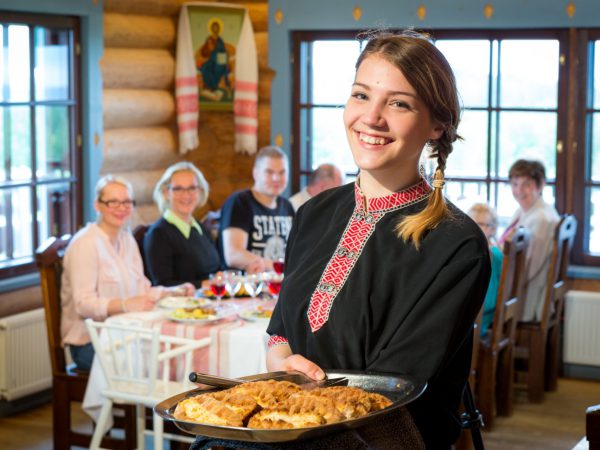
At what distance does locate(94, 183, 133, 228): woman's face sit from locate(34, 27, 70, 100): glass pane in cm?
130

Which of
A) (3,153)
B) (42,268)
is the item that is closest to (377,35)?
(42,268)

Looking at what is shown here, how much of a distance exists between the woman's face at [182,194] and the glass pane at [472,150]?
6.64 ft

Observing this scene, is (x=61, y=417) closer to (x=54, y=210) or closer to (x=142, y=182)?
(x=54, y=210)

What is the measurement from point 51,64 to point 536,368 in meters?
3.45

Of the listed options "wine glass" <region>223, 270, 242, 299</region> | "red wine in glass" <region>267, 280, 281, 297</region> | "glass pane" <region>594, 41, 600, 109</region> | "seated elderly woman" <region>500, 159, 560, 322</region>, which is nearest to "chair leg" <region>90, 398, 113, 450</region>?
"wine glass" <region>223, 270, 242, 299</region>

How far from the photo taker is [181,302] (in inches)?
177

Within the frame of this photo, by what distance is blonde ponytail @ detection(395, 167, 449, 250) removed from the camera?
1763 mm

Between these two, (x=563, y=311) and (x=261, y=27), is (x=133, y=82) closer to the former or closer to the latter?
(x=261, y=27)

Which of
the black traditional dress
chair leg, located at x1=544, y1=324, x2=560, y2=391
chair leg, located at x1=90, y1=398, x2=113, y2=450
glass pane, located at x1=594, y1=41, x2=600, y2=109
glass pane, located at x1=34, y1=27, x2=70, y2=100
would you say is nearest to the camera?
the black traditional dress

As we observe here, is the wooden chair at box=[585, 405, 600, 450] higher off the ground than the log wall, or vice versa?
the log wall

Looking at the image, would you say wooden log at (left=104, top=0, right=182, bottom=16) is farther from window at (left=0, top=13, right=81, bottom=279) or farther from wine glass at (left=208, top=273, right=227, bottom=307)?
wine glass at (left=208, top=273, right=227, bottom=307)

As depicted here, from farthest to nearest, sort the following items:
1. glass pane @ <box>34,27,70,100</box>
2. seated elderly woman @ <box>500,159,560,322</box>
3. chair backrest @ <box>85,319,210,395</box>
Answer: seated elderly woman @ <box>500,159,560,322</box> → glass pane @ <box>34,27,70,100</box> → chair backrest @ <box>85,319,210,395</box>

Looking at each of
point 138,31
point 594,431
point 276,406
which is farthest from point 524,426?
point 276,406

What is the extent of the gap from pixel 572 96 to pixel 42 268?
3697mm
